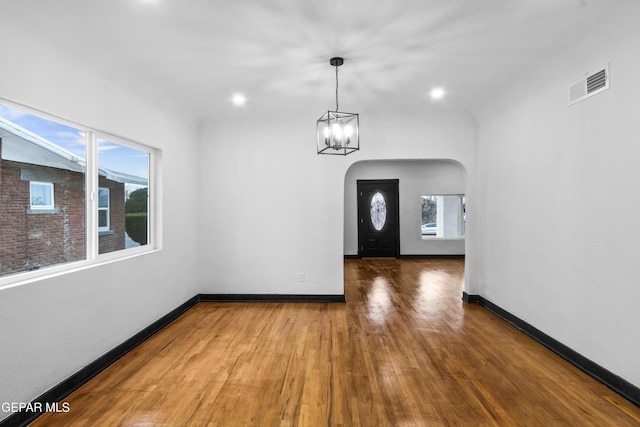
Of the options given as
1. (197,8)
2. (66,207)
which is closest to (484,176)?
(197,8)

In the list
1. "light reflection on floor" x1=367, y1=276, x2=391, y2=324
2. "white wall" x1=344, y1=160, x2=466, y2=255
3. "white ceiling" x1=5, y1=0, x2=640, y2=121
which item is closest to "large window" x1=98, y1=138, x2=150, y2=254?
"white ceiling" x1=5, y1=0, x2=640, y2=121

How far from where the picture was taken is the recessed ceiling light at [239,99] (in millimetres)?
3719

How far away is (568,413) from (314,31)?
3.21 m

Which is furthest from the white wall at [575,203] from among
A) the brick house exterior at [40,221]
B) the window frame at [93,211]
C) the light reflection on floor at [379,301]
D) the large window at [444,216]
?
the large window at [444,216]

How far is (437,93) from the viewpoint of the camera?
12.1ft

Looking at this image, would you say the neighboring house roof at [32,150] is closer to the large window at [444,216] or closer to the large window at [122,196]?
the large window at [122,196]

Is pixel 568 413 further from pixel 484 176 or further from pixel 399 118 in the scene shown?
pixel 399 118

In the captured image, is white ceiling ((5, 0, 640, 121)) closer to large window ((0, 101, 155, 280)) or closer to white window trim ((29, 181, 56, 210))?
large window ((0, 101, 155, 280))

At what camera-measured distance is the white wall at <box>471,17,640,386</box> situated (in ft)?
7.52

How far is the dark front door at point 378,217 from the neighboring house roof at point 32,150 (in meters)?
6.68

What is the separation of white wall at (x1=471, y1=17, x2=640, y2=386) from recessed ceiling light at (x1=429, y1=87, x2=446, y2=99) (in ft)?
2.45

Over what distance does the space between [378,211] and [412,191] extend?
106 centimetres

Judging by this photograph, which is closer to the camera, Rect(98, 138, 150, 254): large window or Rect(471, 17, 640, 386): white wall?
Rect(471, 17, 640, 386): white wall

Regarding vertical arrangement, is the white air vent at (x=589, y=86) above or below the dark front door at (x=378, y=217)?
above
